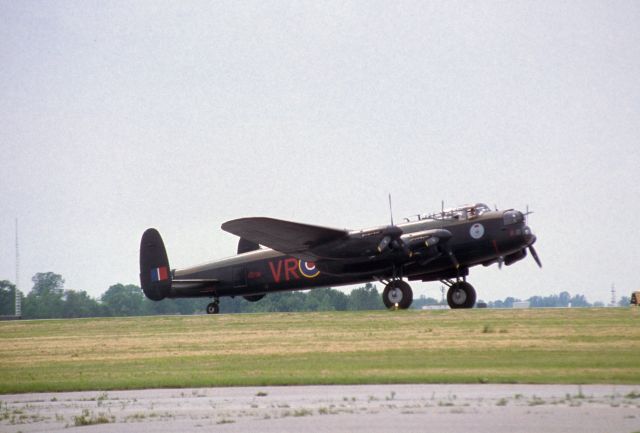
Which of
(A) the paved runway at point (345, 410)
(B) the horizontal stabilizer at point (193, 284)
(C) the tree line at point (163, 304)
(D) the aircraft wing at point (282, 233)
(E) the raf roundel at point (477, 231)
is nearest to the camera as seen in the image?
(A) the paved runway at point (345, 410)

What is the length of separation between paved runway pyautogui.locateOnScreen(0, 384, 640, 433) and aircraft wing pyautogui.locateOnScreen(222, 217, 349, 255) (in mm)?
15861

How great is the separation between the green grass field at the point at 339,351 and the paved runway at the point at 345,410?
69.2 inches

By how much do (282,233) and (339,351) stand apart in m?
10.4

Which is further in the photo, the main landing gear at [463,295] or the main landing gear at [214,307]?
the main landing gear at [214,307]

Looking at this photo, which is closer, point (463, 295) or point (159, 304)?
point (463, 295)

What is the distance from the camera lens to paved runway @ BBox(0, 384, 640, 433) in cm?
1377

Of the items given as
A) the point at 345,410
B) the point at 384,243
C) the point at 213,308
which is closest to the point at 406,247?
the point at 384,243

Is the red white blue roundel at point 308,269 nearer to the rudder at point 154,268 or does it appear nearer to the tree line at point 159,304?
the rudder at point 154,268

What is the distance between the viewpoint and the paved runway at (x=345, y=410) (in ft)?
45.2

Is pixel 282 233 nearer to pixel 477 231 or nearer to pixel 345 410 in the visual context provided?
pixel 477 231

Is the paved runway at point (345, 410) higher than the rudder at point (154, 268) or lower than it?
lower

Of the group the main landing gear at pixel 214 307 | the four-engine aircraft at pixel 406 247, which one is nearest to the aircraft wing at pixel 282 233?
the four-engine aircraft at pixel 406 247

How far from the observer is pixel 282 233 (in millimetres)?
36344

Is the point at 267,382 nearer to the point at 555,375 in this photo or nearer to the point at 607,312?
the point at 555,375
